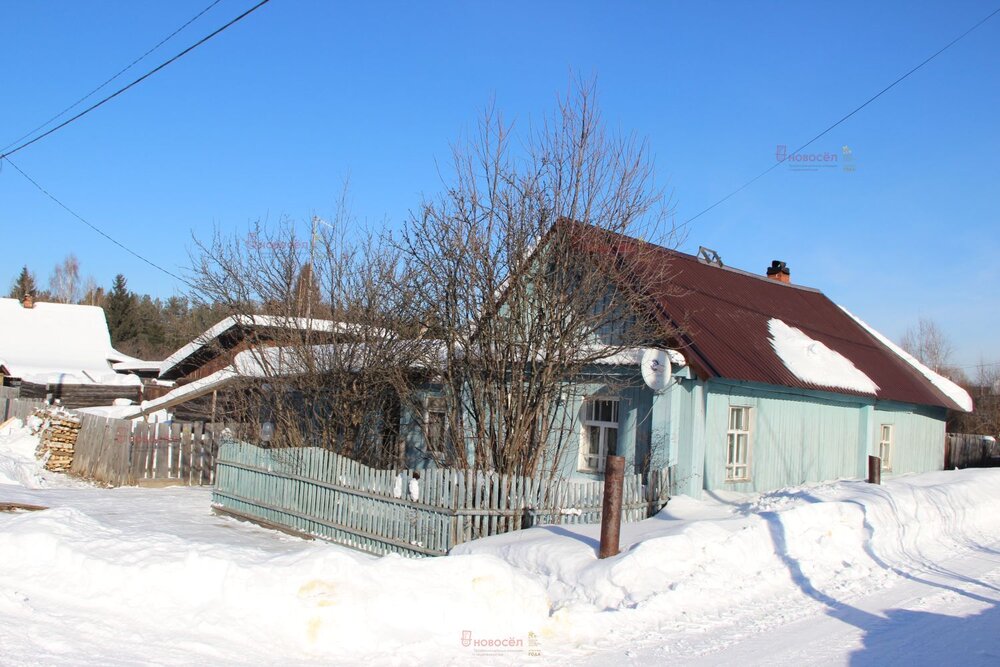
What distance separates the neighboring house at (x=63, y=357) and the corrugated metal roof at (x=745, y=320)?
89.5 ft

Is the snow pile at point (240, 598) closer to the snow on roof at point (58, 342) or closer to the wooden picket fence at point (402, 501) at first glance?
the wooden picket fence at point (402, 501)

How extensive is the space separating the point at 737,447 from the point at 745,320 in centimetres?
347

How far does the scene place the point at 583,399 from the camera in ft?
45.6

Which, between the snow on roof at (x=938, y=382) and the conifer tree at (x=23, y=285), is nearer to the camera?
the snow on roof at (x=938, y=382)

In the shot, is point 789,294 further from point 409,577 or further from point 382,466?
point 409,577

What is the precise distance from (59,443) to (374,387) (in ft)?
34.8

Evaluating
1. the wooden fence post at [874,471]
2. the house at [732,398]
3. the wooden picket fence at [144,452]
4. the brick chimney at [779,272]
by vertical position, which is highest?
the brick chimney at [779,272]

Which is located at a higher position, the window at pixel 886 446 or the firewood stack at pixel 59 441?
the window at pixel 886 446

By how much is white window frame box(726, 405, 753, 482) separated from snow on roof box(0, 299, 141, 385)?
29.8 meters

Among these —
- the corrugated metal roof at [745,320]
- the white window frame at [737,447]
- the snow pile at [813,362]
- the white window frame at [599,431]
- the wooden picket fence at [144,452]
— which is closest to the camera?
the corrugated metal roof at [745,320]

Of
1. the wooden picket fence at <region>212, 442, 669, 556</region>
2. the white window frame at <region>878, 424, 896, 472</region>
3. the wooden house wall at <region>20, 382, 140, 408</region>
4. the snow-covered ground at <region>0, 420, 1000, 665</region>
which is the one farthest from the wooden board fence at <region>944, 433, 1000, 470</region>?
the wooden house wall at <region>20, 382, 140, 408</region>

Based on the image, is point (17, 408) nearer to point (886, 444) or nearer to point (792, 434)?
point (792, 434)

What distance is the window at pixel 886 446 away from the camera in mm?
19656

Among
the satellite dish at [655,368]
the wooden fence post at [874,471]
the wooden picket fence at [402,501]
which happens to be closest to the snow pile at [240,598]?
the wooden picket fence at [402,501]
